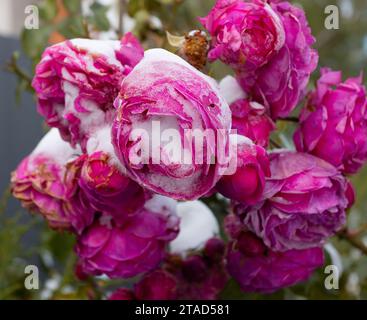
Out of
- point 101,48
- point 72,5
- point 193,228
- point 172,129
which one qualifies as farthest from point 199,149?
point 72,5

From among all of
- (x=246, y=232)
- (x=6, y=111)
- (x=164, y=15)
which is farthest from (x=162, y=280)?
(x=6, y=111)

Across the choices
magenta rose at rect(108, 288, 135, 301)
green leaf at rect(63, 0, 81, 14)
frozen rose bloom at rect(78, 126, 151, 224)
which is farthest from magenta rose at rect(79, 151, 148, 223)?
green leaf at rect(63, 0, 81, 14)

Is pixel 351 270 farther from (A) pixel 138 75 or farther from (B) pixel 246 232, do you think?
(A) pixel 138 75

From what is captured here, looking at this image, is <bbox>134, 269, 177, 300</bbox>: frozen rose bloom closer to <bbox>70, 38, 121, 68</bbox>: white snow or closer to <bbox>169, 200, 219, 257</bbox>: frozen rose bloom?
<bbox>169, 200, 219, 257</bbox>: frozen rose bloom

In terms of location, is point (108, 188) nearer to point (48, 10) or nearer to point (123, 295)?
point (123, 295)

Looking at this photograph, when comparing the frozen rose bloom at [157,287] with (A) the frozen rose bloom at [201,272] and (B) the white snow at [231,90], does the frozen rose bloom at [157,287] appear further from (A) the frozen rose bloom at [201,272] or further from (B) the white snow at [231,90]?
(B) the white snow at [231,90]

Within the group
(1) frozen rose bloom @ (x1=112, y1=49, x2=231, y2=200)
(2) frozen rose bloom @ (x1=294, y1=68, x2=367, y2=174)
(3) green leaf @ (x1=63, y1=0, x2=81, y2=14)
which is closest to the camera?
(1) frozen rose bloom @ (x1=112, y1=49, x2=231, y2=200)

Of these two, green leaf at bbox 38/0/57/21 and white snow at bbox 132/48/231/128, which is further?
green leaf at bbox 38/0/57/21
